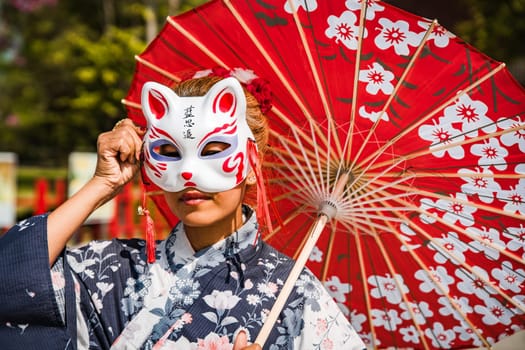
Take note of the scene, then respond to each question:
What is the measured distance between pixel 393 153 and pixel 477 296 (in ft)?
2.51

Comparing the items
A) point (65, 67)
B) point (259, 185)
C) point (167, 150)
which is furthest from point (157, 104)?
point (65, 67)

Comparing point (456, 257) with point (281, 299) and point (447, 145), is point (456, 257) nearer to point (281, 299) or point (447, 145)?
point (447, 145)

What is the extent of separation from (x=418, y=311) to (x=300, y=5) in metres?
1.46

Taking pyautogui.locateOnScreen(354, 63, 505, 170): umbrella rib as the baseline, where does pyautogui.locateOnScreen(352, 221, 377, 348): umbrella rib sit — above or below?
below

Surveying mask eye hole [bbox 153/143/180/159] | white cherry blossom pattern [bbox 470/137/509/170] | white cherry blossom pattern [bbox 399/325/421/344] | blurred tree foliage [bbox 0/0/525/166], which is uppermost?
blurred tree foliage [bbox 0/0/525/166]

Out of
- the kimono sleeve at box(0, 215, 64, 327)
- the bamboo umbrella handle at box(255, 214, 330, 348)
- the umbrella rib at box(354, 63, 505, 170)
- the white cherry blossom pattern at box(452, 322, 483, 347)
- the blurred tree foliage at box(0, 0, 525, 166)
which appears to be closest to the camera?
the kimono sleeve at box(0, 215, 64, 327)

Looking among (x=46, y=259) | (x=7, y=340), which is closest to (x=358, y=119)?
(x=46, y=259)

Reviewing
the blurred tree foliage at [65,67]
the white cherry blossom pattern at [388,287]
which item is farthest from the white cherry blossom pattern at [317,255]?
the blurred tree foliage at [65,67]

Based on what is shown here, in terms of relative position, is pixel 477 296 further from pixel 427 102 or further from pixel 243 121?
pixel 243 121

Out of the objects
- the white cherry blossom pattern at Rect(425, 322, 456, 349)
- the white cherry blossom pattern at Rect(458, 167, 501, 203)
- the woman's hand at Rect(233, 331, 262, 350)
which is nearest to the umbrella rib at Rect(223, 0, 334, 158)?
the white cherry blossom pattern at Rect(458, 167, 501, 203)

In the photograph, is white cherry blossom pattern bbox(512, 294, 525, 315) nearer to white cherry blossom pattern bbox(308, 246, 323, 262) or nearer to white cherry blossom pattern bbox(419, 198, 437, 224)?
white cherry blossom pattern bbox(419, 198, 437, 224)

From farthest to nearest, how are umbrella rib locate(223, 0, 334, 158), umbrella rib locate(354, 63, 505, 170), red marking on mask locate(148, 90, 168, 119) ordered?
umbrella rib locate(223, 0, 334, 158)
umbrella rib locate(354, 63, 505, 170)
red marking on mask locate(148, 90, 168, 119)

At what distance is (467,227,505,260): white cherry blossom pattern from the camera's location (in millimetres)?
2365

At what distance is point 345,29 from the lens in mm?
2158
